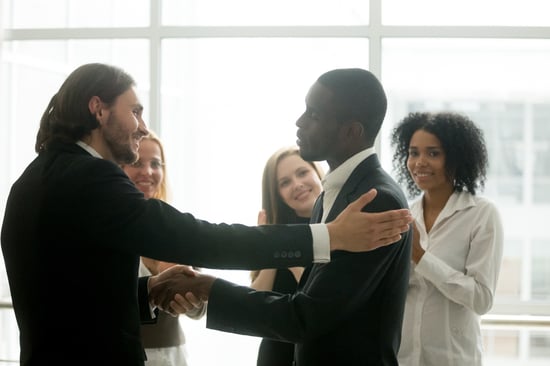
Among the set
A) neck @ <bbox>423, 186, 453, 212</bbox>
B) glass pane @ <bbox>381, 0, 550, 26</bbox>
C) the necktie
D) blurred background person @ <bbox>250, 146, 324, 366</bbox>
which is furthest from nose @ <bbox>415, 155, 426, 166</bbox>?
glass pane @ <bbox>381, 0, 550, 26</bbox>

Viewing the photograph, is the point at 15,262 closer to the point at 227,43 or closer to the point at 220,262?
the point at 220,262

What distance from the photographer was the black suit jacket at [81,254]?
198cm

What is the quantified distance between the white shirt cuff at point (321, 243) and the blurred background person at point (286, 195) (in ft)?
3.78

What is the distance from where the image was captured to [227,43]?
4.69 metres

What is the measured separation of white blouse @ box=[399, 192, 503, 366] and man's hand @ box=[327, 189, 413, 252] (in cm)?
100

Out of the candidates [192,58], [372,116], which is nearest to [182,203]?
[192,58]

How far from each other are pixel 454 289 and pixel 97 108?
1562mm

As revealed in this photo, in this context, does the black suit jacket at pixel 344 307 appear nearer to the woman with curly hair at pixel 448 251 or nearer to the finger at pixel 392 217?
the finger at pixel 392 217

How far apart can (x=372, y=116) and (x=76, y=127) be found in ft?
2.73

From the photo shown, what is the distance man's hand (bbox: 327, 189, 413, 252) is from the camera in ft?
6.67

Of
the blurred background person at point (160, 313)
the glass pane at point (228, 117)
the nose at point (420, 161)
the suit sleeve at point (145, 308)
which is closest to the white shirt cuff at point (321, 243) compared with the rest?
the suit sleeve at point (145, 308)

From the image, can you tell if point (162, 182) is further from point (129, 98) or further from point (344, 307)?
point (344, 307)

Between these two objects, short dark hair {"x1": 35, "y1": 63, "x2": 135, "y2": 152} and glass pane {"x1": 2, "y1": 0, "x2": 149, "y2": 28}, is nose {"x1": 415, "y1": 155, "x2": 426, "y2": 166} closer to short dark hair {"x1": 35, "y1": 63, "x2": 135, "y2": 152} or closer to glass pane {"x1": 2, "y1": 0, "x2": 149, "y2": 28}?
short dark hair {"x1": 35, "y1": 63, "x2": 135, "y2": 152}

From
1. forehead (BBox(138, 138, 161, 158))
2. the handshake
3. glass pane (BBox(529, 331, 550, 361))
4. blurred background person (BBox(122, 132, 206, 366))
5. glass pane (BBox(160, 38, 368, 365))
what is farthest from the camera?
glass pane (BBox(160, 38, 368, 365))
